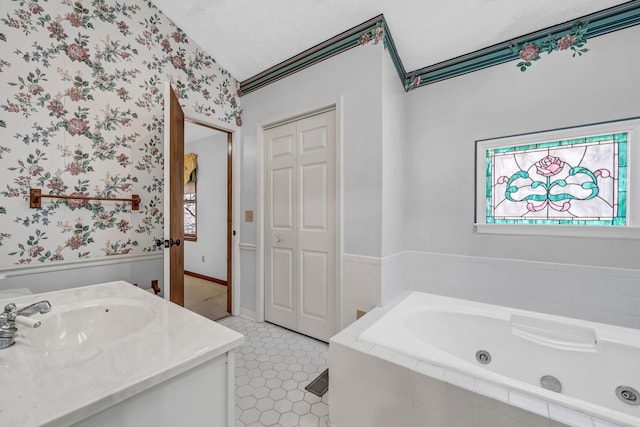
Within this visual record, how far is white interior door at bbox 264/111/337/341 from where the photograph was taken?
84.7 inches

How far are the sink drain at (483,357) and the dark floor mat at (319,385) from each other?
97 centimetres

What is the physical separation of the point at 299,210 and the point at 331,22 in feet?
4.78

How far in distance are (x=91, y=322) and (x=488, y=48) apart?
2852 millimetres

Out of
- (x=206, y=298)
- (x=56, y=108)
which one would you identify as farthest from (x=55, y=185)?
(x=206, y=298)

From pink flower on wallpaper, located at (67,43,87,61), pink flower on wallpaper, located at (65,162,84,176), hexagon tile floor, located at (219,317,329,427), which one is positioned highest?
pink flower on wallpaper, located at (67,43,87,61)

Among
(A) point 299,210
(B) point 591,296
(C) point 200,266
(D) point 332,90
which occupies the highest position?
(D) point 332,90

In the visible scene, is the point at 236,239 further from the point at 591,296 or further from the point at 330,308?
the point at 591,296

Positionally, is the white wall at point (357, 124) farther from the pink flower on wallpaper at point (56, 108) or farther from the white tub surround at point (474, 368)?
the pink flower on wallpaper at point (56, 108)

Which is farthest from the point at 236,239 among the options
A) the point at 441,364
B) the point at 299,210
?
the point at 441,364

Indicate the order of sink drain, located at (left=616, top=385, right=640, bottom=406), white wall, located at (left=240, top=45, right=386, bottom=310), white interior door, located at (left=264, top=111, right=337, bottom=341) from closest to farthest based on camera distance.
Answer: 1. sink drain, located at (left=616, top=385, right=640, bottom=406)
2. white wall, located at (left=240, top=45, right=386, bottom=310)
3. white interior door, located at (left=264, top=111, right=337, bottom=341)

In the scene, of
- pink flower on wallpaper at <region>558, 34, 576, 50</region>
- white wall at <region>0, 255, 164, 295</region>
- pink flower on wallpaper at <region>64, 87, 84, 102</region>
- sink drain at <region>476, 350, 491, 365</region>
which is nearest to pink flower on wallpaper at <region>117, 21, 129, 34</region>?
pink flower on wallpaper at <region>64, 87, 84, 102</region>

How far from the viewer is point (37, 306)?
0.90 m

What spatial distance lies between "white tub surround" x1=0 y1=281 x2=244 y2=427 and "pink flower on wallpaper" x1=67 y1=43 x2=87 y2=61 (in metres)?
1.65

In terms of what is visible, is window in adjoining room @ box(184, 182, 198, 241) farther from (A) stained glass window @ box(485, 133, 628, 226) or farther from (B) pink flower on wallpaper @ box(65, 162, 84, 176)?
(A) stained glass window @ box(485, 133, 628, 226)
